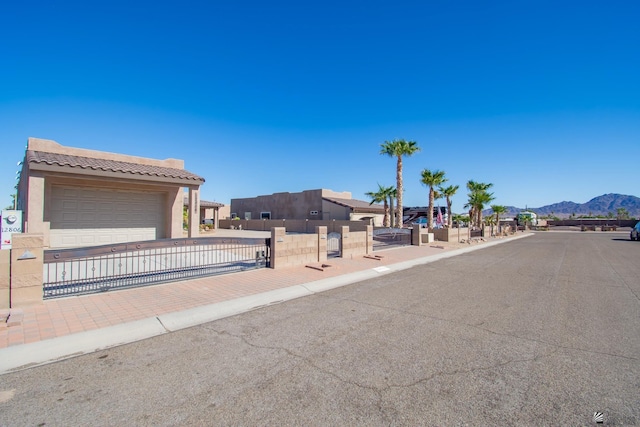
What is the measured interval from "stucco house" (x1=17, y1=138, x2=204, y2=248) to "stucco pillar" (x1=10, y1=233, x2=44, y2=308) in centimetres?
882

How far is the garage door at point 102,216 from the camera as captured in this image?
14922 mm

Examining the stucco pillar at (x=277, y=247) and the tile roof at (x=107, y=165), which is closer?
the stucco pillar at (x=277, y=247)

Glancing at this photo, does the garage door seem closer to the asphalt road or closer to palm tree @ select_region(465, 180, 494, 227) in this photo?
the asphalt road

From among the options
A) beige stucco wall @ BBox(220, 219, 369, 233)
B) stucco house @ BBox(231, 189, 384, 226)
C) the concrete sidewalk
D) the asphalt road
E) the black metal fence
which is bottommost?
the asphalt road

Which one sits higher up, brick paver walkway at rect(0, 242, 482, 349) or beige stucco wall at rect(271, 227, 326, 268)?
beige stucco wall at rect(271, 227, 326, 268)

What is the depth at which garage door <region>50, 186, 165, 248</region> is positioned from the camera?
14.9 metres

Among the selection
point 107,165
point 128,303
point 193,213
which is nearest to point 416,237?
point 193,213

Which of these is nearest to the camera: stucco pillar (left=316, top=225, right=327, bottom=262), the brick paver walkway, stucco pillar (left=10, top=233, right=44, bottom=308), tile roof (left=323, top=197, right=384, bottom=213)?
the brick paver walkway

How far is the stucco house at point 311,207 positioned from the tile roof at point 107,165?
2551 centimetres

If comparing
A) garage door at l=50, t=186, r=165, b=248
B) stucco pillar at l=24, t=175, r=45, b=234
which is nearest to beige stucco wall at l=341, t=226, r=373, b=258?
garage door at l=50, t=186, r=165, b=248

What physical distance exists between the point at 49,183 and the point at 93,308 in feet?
37.7

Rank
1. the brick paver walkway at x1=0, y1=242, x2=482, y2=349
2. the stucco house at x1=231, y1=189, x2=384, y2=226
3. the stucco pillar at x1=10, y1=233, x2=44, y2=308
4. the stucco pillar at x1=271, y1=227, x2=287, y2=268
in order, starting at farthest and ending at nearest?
the stucco house at x1=231, y1=189, x2=384, y2=226, the stucco pillar at x1=271, y1=227, x2=287, y2=268, the stucco pillar at x1=10, y1=233, x2=44, y2=308, the brick paver walkway at x1=0, y1=242, x2=482, y2=349

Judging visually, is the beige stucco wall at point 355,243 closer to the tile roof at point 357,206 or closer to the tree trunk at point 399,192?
the tree trunk at point 399,192

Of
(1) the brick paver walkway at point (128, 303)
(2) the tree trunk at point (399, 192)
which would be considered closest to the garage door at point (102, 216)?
(1) the brick paver walkway at point (128, 303)
